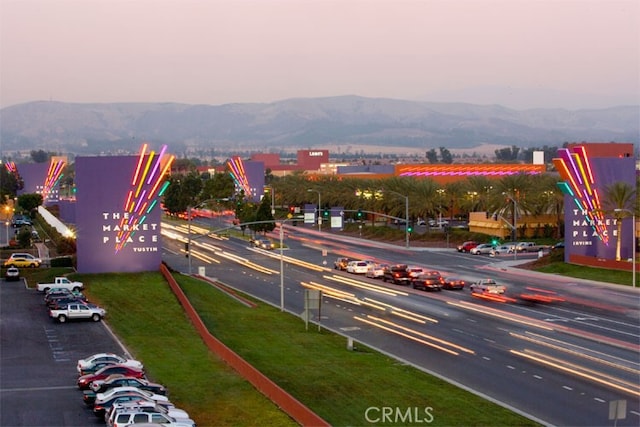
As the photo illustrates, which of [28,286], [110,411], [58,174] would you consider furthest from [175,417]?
[58,174]

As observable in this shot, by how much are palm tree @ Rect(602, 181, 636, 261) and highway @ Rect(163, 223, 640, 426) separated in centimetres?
814

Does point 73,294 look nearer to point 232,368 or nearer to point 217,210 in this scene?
point 232,368

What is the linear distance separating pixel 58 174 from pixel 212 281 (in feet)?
400

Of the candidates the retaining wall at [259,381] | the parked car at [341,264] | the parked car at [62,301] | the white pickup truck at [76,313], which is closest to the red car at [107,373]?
the retaining wall at [259,381]

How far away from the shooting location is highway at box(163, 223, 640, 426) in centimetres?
3788

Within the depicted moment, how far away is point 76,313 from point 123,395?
2441 centimetres

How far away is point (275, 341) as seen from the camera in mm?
50188

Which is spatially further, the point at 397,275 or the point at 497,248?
the point at 497,248

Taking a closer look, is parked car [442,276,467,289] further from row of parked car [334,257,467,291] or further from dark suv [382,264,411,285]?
dark suv [382,264,411,285]

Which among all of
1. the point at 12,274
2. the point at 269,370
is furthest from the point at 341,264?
the point at 269,370

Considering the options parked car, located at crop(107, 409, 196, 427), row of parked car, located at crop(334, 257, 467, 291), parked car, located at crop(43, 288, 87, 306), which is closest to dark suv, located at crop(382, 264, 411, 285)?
row of parked car, located at crop(334, 257, 467, 291)

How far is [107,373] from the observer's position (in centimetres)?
3825

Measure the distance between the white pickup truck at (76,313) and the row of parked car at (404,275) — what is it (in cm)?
2559

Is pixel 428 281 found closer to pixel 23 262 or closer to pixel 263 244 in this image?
pixel 23 262
